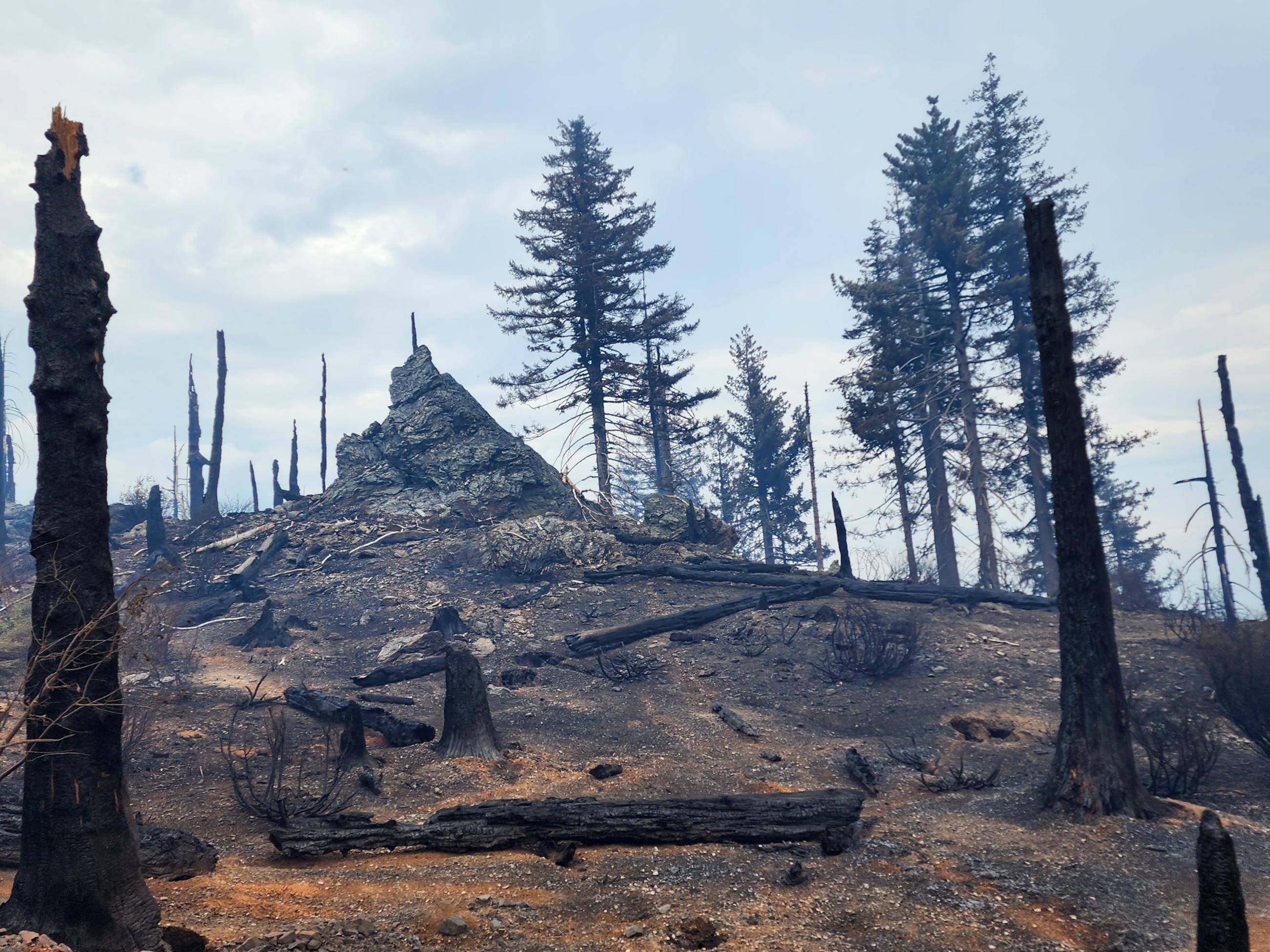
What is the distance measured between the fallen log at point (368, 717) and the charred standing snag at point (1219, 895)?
32.1 feet

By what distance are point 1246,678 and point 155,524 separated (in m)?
30.7

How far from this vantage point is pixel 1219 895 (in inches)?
158

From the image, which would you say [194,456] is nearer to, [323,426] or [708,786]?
[323,426]

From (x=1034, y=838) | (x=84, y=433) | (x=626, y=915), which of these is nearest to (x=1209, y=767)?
(x=1034, y=838)

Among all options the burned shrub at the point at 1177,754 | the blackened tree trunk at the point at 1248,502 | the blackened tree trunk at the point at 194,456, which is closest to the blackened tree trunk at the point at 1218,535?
the blackened tree trunk at the point at 1248,502

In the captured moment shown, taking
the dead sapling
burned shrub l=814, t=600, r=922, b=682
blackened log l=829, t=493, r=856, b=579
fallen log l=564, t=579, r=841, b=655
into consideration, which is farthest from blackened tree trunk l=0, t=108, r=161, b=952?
blackened log l=829, t=493, r=856, b=579

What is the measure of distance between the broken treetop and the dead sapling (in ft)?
64.5

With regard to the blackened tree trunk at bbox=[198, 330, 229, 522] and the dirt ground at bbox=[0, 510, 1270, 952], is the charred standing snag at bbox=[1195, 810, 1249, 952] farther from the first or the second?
the blackened tree trunk at bbox=[198, 330, 229, 522]

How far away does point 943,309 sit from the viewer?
26.5 meters

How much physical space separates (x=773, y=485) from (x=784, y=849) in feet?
107

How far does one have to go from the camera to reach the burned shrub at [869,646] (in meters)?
15.5

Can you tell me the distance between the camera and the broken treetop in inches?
1142

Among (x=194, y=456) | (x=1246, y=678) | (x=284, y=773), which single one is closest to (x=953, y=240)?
(x=1246, y=678)

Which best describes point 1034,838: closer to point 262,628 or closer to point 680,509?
point 262,628
